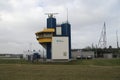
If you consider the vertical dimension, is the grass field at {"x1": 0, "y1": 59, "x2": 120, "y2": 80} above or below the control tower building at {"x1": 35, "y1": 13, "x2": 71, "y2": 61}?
below

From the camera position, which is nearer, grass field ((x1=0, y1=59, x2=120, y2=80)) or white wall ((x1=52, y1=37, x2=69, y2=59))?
grass field ((x1=0, y1=59, x2=120, y2=80))

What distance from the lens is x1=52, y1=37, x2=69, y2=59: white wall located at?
112562mm

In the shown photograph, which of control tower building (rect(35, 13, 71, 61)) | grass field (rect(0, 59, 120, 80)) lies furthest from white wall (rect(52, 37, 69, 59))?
grass field (rect(0, 59, 120, 80))

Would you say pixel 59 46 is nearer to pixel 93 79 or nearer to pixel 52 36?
pixel 52 36

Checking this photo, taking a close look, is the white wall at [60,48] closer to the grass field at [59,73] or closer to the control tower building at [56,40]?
the control tower building at [56,40]

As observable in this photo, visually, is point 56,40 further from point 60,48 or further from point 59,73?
point 59,73

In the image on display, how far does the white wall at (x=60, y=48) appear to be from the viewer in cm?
11256

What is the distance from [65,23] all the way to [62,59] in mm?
16389

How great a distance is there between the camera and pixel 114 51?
567 feet

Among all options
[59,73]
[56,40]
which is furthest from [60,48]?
[59,73]

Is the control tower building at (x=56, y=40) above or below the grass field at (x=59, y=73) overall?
above

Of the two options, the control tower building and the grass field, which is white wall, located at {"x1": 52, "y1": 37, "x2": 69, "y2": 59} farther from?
the grass field

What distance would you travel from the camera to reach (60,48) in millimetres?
113938

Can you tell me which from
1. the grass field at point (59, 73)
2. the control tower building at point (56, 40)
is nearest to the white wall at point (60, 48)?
the control tower building at point (56, 40)
